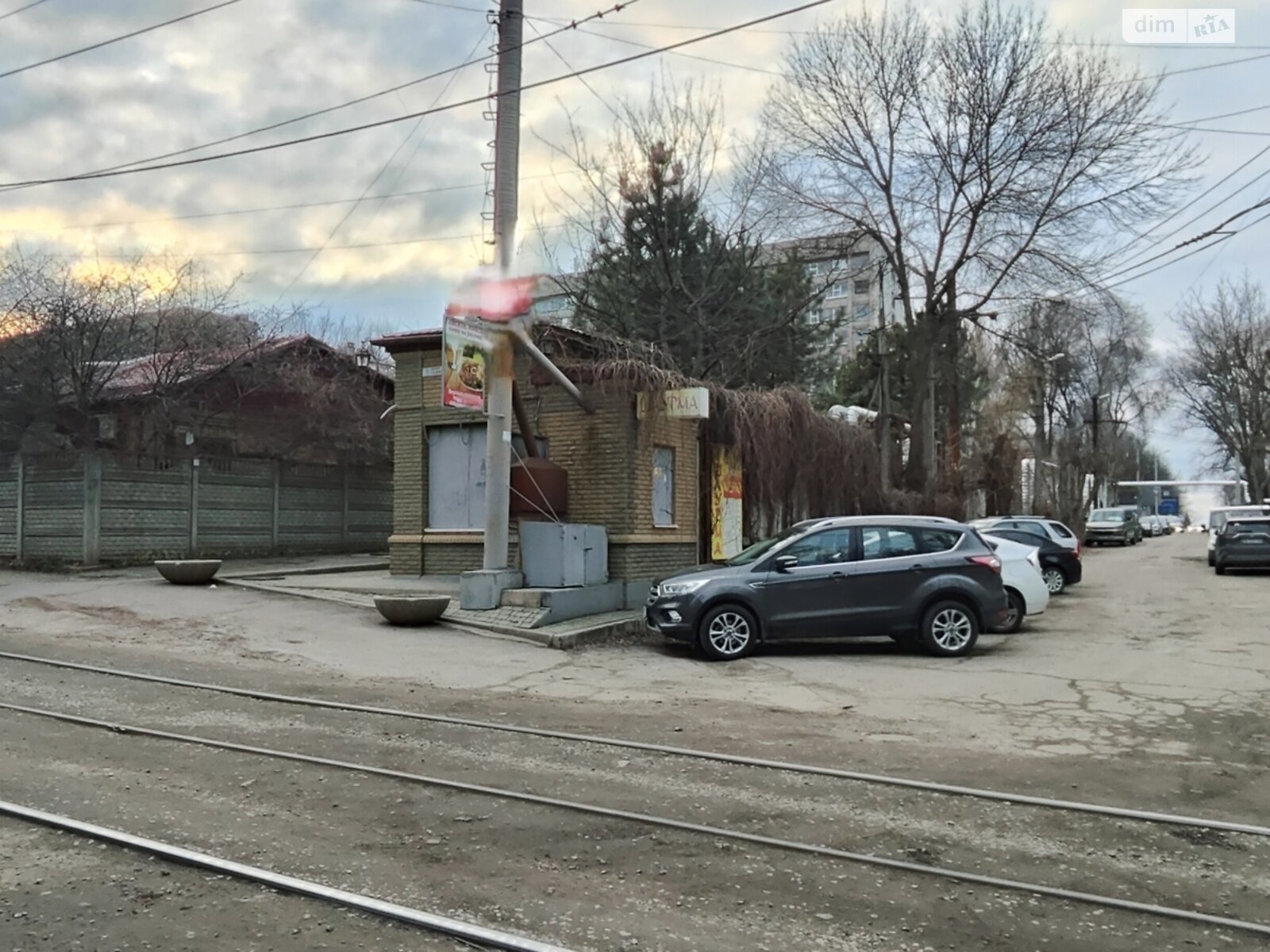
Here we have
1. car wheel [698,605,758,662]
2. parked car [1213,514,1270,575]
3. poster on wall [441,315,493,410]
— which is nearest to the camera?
car wheel [698,605,758,662]

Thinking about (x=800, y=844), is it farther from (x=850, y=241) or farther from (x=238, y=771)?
(x=850, y=241)

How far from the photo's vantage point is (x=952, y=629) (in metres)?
12.1

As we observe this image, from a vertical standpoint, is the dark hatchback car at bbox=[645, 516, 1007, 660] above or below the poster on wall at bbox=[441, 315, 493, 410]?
below

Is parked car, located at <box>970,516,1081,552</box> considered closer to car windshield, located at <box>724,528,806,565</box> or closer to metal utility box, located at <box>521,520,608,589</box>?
car windshield, located at <box>724,528,806,565</box>

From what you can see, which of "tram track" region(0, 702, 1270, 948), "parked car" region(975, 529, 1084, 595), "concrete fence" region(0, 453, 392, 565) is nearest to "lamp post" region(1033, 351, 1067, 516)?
"parked car" region(975, 529, 1084, 595)

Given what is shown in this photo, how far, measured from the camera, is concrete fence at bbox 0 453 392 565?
17.9 metres

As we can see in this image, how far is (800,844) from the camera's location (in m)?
5.06

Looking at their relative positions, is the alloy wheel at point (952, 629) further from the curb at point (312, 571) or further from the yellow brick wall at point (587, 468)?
the curb at point (312, 571)

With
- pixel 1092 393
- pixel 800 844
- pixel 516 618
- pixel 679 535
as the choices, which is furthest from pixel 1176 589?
pixel 1092 393

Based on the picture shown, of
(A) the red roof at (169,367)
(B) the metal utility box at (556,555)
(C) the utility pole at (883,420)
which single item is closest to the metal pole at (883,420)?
(C) the utility pole at (883,420)

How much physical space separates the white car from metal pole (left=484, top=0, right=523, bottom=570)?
23.0ft

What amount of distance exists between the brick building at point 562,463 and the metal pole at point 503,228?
6.02 ft

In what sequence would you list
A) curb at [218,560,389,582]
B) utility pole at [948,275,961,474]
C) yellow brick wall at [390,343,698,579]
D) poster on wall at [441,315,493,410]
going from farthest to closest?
utility pole at [948,275,961,474] → curb at [218,560,389,582] → yellow brick wall at [390,343,698,579] → poster on wall at [441,315,493,410]

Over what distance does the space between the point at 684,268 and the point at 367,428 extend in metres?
8.32
